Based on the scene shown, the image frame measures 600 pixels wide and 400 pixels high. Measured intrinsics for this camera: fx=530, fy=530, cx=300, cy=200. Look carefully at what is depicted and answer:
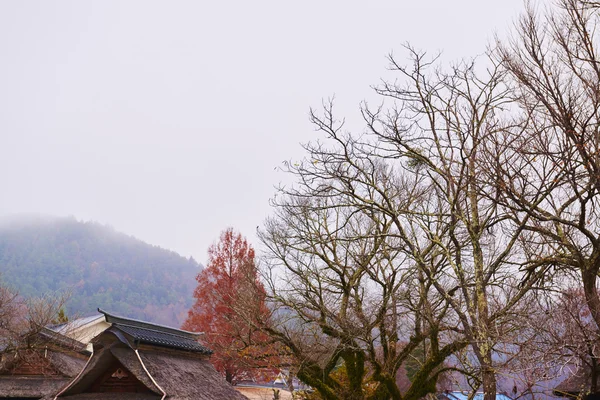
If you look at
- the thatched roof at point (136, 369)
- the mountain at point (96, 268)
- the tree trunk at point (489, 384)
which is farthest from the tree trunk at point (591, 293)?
the mountain at point (96, 268)

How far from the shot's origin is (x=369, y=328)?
41.0 ft

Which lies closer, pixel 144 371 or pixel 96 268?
pixel 144 371

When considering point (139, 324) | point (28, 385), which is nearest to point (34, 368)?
point (28, 385)

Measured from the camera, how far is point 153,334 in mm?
13883

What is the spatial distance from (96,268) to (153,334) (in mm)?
86990

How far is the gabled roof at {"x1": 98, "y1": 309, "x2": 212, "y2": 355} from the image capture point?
12.2 m

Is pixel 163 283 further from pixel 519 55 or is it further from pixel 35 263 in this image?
pixel 519 55

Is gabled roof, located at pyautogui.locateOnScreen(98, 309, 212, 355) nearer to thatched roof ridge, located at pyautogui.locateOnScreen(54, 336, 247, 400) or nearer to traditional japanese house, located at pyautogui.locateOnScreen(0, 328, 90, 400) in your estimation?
thatched roof ridge, located at pyautogui.locateOnScreen(54, 336, 247, 400)

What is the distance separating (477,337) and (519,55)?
Answer: 174 inches

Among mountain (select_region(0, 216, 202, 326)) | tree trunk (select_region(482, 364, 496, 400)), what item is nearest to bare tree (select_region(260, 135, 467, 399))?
tree trunk (select_region(482, 364, 496, 400))

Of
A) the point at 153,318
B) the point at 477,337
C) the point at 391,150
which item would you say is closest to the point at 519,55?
the point at 391,150

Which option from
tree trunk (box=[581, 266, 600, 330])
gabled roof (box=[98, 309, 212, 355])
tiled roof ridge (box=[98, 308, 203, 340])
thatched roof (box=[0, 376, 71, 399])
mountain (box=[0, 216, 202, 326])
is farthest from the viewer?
mountain (box=[0, 216, 202, 326])

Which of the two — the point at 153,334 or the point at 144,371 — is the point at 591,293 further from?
the point at 153,334

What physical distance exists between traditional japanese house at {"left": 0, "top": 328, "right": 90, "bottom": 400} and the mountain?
5038cm
